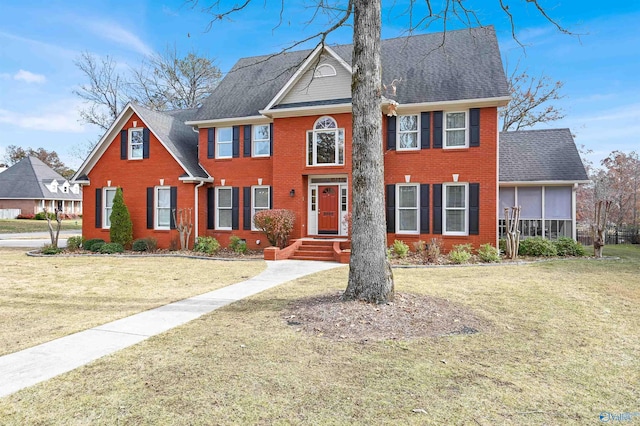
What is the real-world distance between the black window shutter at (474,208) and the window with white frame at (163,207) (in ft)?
42.6

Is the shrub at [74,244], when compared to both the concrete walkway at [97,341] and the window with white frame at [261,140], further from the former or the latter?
the concrete walkway at [97,341]

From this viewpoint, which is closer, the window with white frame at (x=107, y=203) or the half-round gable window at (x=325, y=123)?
the half-round gable window at (x=325, y=123)

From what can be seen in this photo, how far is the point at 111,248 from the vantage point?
1645 cm

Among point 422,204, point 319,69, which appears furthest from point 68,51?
point 422,204

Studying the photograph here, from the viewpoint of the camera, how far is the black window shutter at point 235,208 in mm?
17391

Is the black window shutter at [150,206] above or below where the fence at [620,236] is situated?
above

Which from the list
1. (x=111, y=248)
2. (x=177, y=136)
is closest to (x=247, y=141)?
(x=177, y=136)

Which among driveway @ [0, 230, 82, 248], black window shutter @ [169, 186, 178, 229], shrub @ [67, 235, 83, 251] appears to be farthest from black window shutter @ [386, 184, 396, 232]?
driveway @ [0, 230, 82, 248]

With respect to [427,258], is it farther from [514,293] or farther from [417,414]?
[417,414]

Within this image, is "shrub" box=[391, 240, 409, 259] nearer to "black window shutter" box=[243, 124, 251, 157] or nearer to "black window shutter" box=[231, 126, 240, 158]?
"black window shutter" box=[243, 124, 251, 157]

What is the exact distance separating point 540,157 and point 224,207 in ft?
Result: 47.7

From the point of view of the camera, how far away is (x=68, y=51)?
2747 centimetres

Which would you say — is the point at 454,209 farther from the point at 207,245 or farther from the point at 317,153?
the point at 207,245

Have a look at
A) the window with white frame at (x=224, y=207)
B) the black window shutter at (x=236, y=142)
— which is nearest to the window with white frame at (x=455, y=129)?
the black window shutter at (x=236, y=142)
